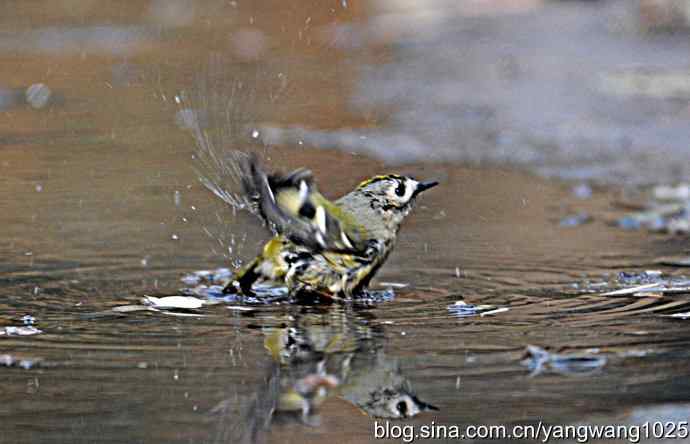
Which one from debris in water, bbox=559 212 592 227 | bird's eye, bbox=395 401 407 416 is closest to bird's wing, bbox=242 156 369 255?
bird's eye, bbox=395 401 407 416

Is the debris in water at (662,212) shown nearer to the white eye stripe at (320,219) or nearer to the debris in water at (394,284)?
the debris in water at (394,284)

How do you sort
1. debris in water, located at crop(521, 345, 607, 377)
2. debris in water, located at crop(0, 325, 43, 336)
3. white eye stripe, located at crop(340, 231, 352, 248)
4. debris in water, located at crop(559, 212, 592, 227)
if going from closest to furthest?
debris in water, located at crop(521, 345, 607, 377)
debris in water, located at crop(0, 325, 43, 336)
white eye stripe, located at crop(340, 231, 352, 248)
debris in water, located at crop(559, 212, 592, 227)

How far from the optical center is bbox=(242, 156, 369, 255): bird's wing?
5863 mm

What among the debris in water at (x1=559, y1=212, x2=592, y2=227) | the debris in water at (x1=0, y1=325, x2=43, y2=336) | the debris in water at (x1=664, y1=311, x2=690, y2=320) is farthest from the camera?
the debris in water at (x1=559, y1=212, x2=592, y2=227)

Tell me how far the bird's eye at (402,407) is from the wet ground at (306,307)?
81mm

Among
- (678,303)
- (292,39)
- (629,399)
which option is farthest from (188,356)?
(292,39)

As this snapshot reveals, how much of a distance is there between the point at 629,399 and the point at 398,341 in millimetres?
1132

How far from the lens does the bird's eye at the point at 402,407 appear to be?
4.36 m

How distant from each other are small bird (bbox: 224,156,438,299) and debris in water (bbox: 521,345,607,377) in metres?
1.29

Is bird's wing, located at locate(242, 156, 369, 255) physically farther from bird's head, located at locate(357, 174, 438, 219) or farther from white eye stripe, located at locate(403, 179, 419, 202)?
white eye stripe, located at locate(403, 179, 419, 202)

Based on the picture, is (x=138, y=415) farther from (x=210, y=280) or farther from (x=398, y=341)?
(x=210, y=280)

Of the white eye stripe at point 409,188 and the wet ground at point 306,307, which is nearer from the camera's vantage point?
the wet ground at point 306,307

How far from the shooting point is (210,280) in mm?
6715

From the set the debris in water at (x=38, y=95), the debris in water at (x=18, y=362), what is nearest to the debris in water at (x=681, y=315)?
the debris in water at (x=18, y=362)
